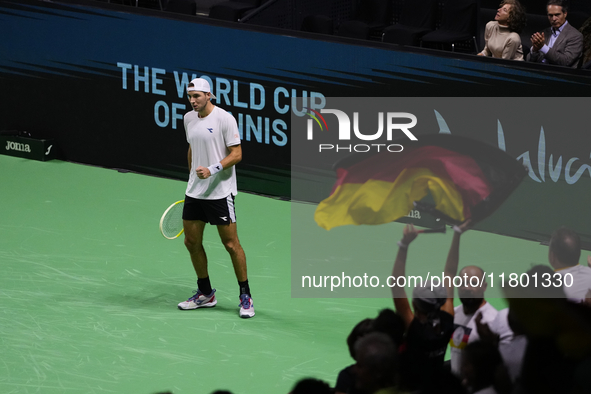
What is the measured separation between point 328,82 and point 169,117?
2.43 meters

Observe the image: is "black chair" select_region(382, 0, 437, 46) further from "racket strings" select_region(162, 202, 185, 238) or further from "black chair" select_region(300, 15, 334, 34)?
"racket strings" select_region(162, 202, 185, 238)

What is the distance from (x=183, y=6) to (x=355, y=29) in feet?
8.31

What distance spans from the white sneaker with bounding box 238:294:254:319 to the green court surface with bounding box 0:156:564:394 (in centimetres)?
8

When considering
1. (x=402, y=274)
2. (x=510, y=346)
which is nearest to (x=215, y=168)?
(x=402, y=274)

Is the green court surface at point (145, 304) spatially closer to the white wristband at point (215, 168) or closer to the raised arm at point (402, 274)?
the white wristband at point (215, 168)

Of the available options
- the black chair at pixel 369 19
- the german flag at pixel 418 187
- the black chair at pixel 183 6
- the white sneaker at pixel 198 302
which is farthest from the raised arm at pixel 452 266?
the black chair at pixel 183 6

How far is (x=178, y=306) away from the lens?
25.8ft

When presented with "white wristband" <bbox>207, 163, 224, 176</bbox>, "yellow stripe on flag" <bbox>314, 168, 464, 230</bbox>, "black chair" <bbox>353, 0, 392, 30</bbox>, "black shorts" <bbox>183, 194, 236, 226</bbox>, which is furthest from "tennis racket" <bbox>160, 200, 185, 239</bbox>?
"black chair" <bbox>353, 0, 392, 30</bbox>

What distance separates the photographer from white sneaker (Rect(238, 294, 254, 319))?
25.1 ft

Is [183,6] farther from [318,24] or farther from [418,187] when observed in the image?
[418,187]

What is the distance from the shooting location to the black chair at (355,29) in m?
11.5

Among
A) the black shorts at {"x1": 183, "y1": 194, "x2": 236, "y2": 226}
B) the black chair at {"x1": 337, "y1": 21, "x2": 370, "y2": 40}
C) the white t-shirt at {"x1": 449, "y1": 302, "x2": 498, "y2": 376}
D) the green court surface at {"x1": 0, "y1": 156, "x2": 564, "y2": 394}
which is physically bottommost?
the green court surface at {"x1": 0, "y1": 156, "x2": 564, "y2": 394}

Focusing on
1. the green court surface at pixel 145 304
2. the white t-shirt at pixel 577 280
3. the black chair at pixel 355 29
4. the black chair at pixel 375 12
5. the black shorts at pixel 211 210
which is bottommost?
the green court surface at pixel 145 304

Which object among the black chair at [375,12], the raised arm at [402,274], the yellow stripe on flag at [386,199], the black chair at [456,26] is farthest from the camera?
the black chair at [375,12]
